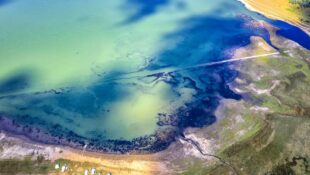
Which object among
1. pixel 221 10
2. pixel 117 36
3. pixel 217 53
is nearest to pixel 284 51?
pixel 217 53

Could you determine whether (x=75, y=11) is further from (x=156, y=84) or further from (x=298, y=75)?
(x=298, y=75)

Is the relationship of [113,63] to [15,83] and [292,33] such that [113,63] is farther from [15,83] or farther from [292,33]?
[292,33]

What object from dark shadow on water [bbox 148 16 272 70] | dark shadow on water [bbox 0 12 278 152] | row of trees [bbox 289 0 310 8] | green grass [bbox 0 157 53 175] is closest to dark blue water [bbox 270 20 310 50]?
dark shadow on water [bbox 148 16 272 70]

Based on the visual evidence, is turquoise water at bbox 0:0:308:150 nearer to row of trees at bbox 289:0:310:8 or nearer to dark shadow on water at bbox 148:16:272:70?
dark shadow on water at bbox 148:16:272:70

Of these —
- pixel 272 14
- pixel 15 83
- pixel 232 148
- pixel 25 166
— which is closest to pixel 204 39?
pixel 272 14

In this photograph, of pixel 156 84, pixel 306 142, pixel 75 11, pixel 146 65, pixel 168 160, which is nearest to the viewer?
pixel 168 160

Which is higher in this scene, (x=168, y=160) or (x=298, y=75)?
(x=298, y=75)
